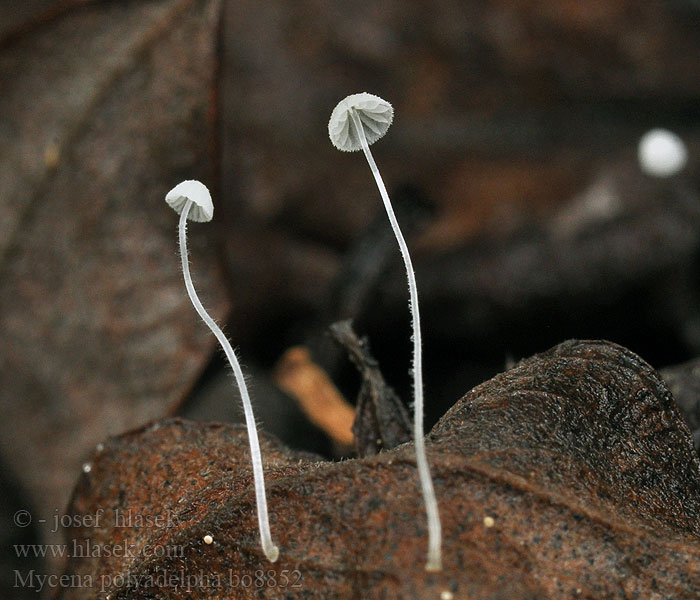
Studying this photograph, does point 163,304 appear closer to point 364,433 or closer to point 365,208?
point 364,433

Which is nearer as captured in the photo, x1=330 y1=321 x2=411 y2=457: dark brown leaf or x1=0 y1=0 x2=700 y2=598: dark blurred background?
x1=330 y1=321 x2=411 y2=457: dark brown leaf

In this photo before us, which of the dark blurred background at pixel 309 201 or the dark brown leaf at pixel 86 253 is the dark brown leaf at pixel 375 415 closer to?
the dark blurred background at pixel 309 201

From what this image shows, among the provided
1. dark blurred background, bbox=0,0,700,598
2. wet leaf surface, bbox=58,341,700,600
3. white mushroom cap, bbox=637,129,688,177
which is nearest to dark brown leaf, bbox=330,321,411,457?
wet leaf surface, bbox=58,341,700,600

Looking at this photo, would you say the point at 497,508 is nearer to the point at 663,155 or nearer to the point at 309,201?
the point at 309,201

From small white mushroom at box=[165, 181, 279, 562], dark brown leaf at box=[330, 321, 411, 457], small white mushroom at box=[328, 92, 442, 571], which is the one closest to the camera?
small white mushroom at box=[328, 92, 442, 571]

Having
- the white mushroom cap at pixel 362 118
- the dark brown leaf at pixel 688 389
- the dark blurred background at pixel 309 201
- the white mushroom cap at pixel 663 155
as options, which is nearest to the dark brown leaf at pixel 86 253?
the dark blurred background at pixel 309 201

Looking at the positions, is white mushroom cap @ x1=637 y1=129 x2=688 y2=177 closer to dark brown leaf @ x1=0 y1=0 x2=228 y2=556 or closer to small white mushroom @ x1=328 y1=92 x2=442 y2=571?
small white mushroom @ x1=328 y1=92 x2=442 y2=571
